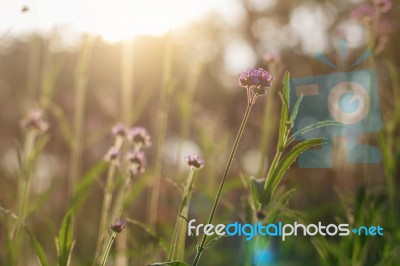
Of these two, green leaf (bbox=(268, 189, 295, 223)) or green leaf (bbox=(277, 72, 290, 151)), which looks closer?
green leaf (bbox=(277, 72, 290, 151))

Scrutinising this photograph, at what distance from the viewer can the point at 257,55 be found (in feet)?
26.2

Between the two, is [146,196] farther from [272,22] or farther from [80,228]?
[272,22]

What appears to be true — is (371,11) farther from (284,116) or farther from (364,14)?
(284,116)

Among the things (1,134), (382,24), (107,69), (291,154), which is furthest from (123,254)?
(107,69)

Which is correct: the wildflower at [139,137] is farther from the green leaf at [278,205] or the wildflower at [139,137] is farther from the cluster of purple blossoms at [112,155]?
the green leaf at [278,205]

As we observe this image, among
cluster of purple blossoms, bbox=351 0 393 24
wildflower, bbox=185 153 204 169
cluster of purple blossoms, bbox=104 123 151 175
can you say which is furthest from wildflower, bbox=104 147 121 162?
cluster of purple blossoms, bbox=351 0 393 24

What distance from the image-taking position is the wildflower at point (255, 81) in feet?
2.47

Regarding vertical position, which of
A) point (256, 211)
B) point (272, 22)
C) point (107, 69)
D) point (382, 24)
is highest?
point (272, 22)

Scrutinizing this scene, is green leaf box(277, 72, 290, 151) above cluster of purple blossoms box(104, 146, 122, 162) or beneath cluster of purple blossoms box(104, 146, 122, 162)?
above

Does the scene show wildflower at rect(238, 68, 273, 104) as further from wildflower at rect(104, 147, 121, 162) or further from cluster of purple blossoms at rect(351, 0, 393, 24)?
cluster of purple blossoms at rect(351, 0, 393, 24)

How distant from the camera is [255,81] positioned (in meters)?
0.76

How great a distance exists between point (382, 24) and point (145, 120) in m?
3.48

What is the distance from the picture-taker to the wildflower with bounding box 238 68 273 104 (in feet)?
2.47

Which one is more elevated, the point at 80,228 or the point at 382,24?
the point at 382,24
